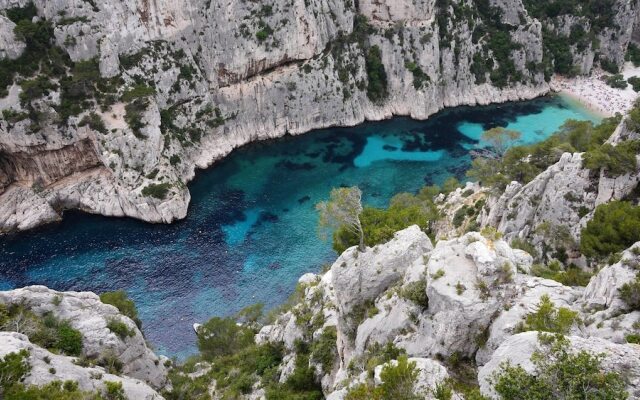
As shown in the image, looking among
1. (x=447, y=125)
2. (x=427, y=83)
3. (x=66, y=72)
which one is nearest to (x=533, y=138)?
(x=447, y=125)

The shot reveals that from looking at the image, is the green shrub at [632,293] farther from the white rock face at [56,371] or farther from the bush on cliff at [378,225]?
the white rock face at [56,371]

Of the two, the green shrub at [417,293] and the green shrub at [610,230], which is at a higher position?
the green shrub at [417,293]

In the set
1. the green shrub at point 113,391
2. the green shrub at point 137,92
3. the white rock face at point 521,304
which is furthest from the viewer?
the green shrub at point 137,92

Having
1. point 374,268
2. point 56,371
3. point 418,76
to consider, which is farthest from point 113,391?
point 418,76

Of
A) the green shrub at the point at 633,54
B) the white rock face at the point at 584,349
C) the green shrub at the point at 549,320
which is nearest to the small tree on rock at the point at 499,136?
the green shrub at the point at 549,320

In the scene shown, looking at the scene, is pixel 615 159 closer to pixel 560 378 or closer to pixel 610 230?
pixel 610 230

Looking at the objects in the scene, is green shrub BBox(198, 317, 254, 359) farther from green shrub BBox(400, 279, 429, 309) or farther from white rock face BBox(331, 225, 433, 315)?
green shrub BBox(400, 279, 429, 309)
